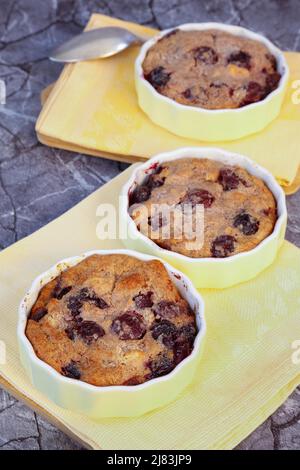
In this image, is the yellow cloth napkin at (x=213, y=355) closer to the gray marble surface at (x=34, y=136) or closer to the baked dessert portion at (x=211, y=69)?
the gray marble surface at (x=34, y=136)

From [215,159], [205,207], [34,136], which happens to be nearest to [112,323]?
[205,207]

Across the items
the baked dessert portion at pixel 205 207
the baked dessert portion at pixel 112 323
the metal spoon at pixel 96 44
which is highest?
the metal spoon at pixel 96 44

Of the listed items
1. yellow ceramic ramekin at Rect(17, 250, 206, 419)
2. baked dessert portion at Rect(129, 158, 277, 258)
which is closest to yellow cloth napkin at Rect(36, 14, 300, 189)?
baked dessert portion at Rect(129, 158, 277, 258)

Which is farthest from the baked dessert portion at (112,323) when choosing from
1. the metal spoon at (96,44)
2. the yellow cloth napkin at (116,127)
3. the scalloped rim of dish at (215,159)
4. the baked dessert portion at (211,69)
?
the metal spoon at (96,44)

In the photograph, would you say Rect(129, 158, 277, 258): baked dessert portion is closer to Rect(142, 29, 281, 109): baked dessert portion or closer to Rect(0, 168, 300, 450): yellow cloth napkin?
Rect(0, 168, 300, 450): yellow cloth napkin

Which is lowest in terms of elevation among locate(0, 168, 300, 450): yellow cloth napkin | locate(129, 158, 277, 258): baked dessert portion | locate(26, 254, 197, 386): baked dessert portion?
locate(0, 168, 300, 450): yellow cloth napkin
